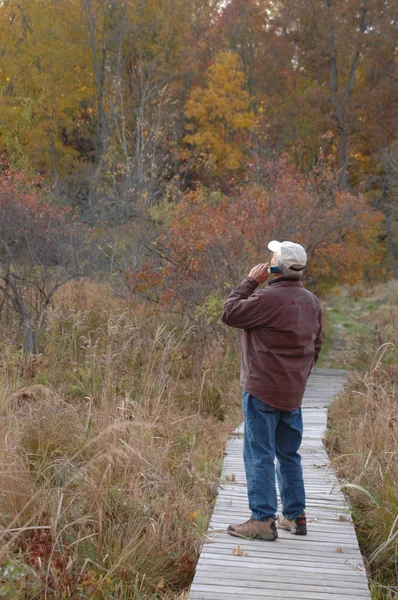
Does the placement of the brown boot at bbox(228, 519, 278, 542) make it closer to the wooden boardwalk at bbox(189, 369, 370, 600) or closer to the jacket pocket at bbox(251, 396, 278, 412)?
the wooden boardwalk at bbox(189, 369, 370, 600)

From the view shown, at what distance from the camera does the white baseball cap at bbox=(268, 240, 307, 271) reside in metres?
4.79

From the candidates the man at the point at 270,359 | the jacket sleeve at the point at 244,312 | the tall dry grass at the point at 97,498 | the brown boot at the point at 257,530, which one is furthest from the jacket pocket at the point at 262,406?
the tall dry grass at the point at 97,498

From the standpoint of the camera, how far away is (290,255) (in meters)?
4.80

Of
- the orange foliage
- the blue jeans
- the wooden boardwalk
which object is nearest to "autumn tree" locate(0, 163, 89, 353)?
the orange foliage

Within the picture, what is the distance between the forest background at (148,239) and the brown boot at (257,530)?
275 millimetres

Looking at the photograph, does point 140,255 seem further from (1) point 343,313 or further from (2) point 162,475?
(2) point 162,475

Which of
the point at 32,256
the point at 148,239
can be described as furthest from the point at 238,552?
the point at 148,239

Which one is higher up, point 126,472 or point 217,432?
point 126,472

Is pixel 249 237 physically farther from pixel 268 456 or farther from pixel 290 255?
pixel 268 456

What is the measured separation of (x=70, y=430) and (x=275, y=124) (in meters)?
29.5

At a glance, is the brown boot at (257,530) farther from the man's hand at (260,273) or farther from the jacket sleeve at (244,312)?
the man's hand at (260,273)

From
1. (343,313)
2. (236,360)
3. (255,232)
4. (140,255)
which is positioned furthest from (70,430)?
(343,313)

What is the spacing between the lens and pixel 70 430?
5988mm

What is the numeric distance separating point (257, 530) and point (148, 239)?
10.1m
